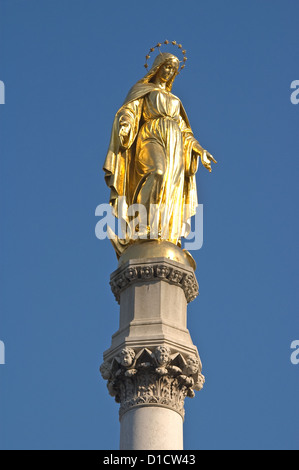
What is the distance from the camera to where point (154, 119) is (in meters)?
30.4

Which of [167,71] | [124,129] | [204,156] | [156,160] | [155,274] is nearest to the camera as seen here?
[155,274]

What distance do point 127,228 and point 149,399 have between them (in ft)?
13.5

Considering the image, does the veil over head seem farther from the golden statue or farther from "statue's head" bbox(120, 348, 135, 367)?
"statue's head" bbox(120, 348, 135, 367)

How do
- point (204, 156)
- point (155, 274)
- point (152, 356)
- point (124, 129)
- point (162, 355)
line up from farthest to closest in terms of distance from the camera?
point (204, 156) < point (124, 129) < point (155, 274) < point (152, 356) < point (162, 355)

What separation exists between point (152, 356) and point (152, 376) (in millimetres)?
A: 387

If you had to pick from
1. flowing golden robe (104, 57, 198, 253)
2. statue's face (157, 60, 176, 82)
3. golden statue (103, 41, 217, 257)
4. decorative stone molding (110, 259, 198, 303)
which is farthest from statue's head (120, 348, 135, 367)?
statue's face (157, 60, 176, 82)

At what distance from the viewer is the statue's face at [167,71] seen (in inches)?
1229

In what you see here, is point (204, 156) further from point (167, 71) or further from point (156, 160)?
point (167, 71)

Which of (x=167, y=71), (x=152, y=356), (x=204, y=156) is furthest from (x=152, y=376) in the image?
(x=167, y=71)

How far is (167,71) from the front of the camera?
3125 centimetres

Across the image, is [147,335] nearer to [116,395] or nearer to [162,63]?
[116,395]

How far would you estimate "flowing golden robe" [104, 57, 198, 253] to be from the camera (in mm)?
29125

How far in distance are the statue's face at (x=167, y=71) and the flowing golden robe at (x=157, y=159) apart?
47cm

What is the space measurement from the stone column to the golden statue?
1055mm
